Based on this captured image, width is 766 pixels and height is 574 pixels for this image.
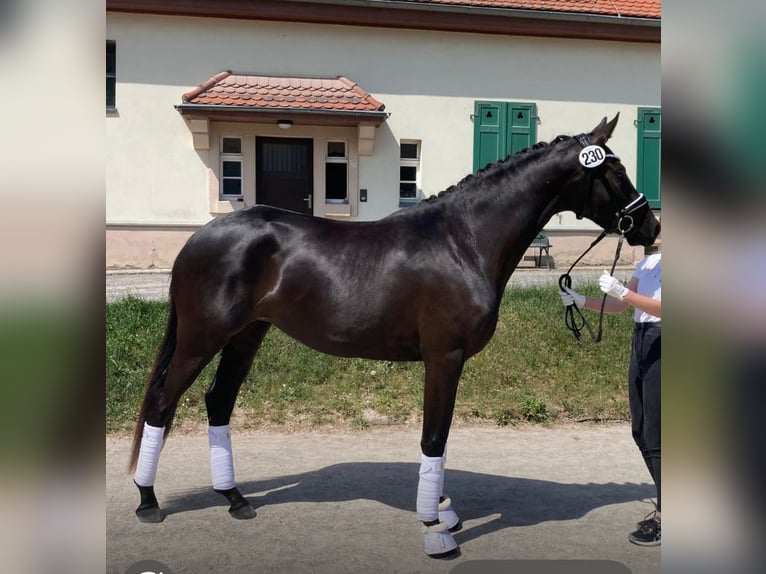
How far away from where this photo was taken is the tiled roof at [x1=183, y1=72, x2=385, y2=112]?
11.1 meters

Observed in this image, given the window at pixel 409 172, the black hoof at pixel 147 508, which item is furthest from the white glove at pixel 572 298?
the window at pixel 409 172

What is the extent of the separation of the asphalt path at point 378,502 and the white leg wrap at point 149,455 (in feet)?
0.73

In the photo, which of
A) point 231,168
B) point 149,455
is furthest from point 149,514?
point 231,168

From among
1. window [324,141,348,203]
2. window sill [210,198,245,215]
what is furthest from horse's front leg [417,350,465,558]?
window [324,141,348,203]

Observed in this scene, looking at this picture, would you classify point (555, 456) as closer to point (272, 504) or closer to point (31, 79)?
point (272, 504)

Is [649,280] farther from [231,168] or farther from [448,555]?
[231,168]

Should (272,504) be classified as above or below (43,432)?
below

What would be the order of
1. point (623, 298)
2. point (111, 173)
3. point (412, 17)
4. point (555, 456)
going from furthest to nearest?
point (412, 17)
point (111, 173)
point (555, 456)
point (623, 298)

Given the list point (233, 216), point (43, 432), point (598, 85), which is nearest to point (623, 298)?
point (233, 216)

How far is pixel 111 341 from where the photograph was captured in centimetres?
623

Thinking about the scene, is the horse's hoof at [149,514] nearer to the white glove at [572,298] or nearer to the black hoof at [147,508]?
the black hoof at [147,508]

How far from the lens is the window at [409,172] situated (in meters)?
12.7

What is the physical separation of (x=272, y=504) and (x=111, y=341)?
3228 millimetres

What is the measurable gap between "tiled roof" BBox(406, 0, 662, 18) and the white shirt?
1017cm
